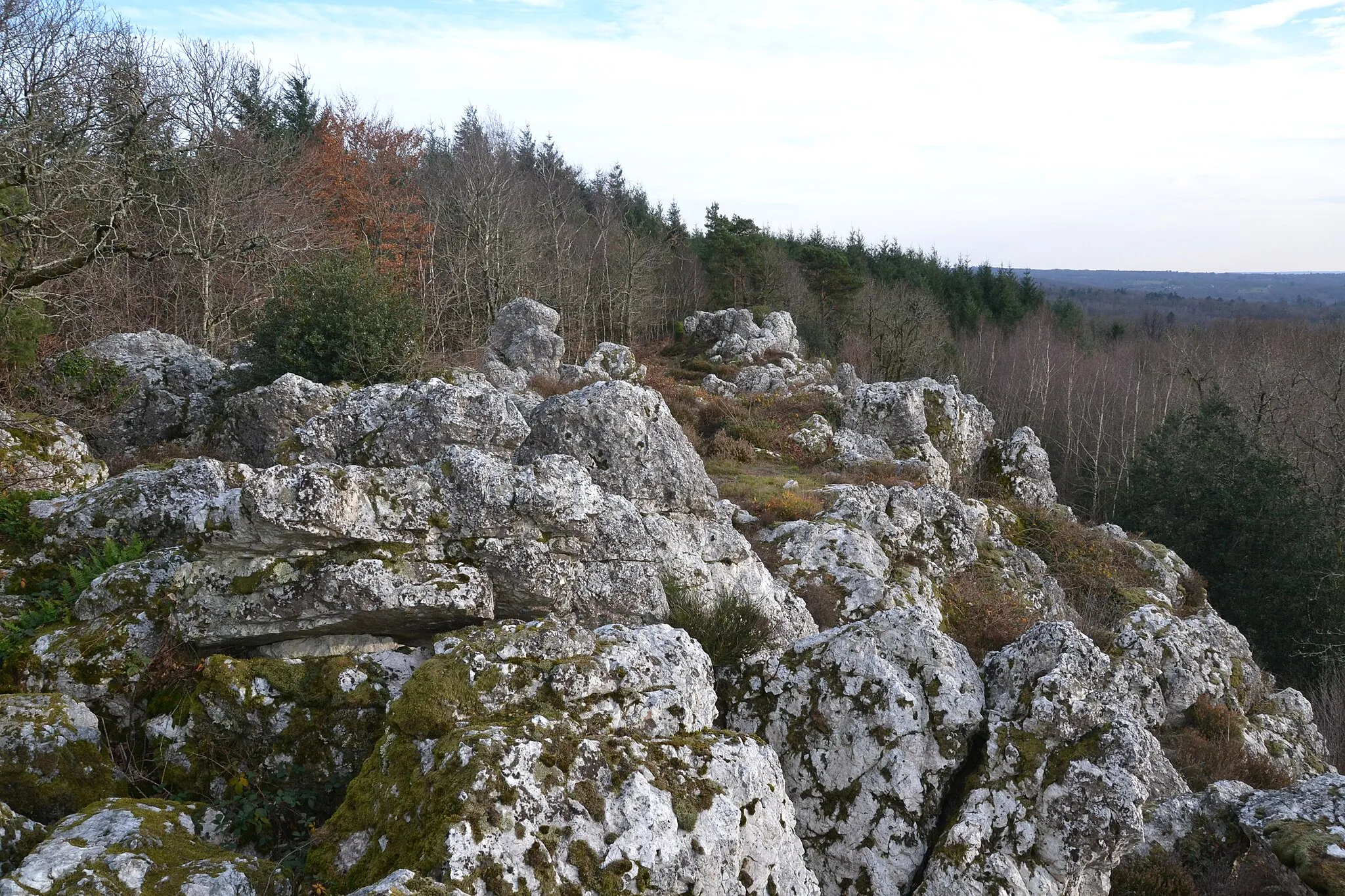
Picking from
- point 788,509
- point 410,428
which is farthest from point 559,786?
point 788,509

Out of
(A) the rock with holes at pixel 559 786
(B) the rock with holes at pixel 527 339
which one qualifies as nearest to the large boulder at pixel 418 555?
(A) the rock with holes at pixel 559 786

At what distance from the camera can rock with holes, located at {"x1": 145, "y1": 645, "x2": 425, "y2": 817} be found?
5219mm

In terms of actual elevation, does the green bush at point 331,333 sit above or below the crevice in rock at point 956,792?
above

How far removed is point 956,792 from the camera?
6.51 meters

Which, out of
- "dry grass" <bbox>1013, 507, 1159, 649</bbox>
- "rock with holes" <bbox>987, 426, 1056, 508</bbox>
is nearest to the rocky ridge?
"dry grass" <bbox>1013, 507, 1159, 649</bbox>

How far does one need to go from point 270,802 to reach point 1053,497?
2332 centimetres

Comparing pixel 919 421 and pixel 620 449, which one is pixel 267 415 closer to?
pixel 620 449

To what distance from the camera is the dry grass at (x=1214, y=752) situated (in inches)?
404

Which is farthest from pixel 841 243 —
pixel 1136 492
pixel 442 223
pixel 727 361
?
pixel 1136 492

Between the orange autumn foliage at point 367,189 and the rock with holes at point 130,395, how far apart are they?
54.2ft

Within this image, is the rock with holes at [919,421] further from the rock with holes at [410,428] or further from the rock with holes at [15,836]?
the rock with holes at [15,836]

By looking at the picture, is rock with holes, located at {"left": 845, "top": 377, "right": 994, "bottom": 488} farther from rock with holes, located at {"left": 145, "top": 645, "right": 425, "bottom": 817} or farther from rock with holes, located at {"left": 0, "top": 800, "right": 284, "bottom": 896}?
rock with holes, located at {"left": 0, "top": 800, "right": 284, "bottom": 896}

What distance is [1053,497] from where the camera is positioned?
914 inches

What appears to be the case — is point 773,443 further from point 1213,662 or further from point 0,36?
point 0,36
